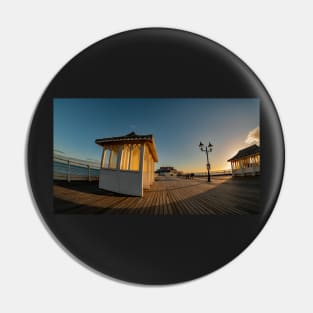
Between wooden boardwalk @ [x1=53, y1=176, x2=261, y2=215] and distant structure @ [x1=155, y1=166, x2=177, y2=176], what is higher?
distant structure @ [x1=155, y1=166, x2=177, y2=176]

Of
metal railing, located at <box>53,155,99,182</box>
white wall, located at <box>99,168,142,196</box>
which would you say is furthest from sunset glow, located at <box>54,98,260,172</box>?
white wall, located at <box>99,168,142,196</box>

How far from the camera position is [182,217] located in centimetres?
257

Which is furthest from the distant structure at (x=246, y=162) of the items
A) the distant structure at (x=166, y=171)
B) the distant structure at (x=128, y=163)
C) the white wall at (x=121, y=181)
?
the white wall at (x=121, y=181)

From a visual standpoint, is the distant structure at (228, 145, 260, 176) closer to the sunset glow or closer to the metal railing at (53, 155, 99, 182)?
the sunset glow

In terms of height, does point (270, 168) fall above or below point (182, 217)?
above

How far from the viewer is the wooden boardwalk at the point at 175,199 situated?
2551mm

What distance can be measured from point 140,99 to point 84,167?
868 mm

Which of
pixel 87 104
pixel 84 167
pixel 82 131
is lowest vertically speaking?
pixel 84 167

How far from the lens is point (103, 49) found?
262 cm

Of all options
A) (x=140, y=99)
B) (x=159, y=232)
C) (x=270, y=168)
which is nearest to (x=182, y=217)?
(x=159, y=232)

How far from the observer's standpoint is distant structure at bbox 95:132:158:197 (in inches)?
100

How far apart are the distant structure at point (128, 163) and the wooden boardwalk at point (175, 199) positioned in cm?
9

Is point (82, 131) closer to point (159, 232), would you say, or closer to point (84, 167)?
point (84, 167)

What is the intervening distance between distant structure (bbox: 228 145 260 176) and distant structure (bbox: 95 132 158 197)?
77 centimetres
